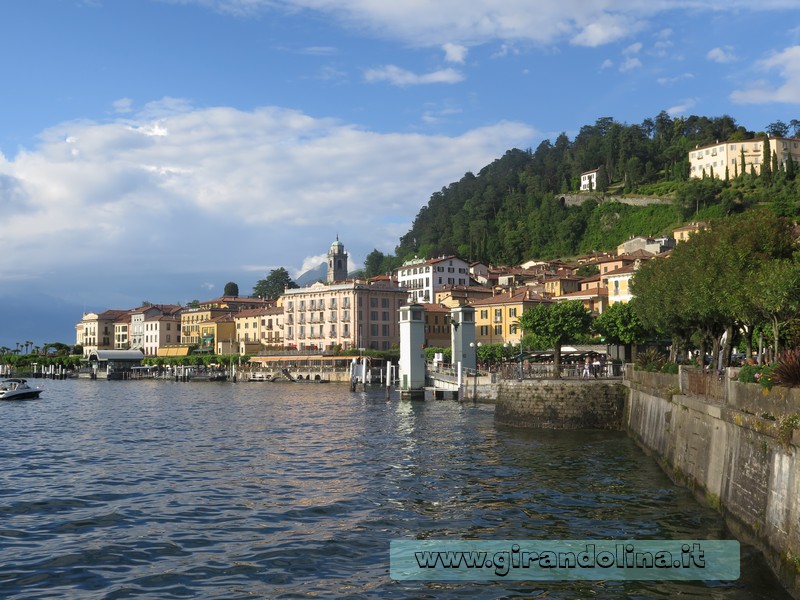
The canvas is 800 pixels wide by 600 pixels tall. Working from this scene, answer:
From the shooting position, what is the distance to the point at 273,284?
7638 inches

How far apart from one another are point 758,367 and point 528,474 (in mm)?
11527

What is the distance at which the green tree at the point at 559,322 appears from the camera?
66.5m

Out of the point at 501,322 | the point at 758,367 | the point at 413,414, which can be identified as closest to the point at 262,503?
the point at 758,367

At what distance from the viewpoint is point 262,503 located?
2273 centimetres

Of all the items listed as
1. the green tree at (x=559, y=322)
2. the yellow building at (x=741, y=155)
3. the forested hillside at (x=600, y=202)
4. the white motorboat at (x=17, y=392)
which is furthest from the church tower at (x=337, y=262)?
the green tree at (x=559, y=322)

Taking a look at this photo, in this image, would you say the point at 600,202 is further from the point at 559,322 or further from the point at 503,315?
the point at 559,322

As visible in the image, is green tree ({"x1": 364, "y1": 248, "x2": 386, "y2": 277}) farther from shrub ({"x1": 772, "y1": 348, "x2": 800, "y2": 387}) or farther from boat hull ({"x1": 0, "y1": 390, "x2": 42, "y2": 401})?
shrub ({"x1": 772, "y1": 348, "x2": 800, "y2": 387})

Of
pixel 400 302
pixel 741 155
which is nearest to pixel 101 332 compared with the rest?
pixel 400 302

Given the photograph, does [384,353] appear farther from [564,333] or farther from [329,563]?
[329,563]

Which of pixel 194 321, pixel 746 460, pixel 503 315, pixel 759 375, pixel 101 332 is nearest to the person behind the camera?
pixel 746 460

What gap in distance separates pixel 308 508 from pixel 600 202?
156267mm

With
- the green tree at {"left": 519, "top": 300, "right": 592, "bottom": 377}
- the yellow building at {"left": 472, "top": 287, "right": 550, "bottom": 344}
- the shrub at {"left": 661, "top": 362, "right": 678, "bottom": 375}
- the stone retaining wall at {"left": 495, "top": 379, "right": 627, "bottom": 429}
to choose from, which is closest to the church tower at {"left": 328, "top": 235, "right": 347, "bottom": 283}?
the yellow building at {"left": 472, "top": 287, "right": 550, "bottom": 344}

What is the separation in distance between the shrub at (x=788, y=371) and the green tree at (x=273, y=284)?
178442 millimetres

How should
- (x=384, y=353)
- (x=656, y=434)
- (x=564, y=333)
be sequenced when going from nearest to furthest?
1. (x=656, y=434)
2. (x=564, y=333)
3. (x=384, y=353)
